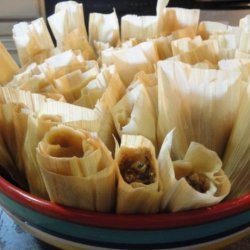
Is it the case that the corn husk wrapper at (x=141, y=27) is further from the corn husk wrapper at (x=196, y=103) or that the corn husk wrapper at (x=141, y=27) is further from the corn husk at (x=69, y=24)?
the corn husk wrapper at (x=196, y=103)

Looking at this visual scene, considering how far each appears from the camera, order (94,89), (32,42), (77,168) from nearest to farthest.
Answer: (77,168) → (94,89) → (32,42)

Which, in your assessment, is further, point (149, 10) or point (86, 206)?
point (149, 10)

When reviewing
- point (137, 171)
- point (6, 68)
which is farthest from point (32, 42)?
point (137, 171)

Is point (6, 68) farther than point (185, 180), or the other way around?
point (6, 68)

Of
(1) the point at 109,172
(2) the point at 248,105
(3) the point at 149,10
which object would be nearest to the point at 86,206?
(1) the point at 109,172

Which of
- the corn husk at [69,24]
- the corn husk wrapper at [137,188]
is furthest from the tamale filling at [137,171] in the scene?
the corn husk at [69,24]

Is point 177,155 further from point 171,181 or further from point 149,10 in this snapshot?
point 149,10

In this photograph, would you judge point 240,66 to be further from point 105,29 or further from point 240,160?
point 105,29

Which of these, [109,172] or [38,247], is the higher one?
[109,172]
